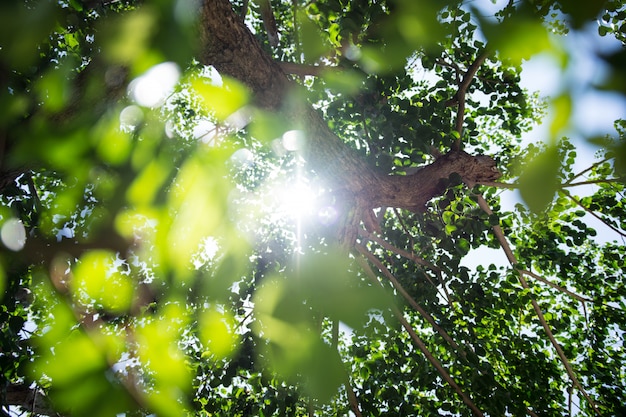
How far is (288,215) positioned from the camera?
5172 mm

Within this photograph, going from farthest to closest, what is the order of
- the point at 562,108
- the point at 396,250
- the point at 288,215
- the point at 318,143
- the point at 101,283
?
the point at 288,215, the point at 396,250, the point at 318,143, the point at 101,283, the point at 562,108

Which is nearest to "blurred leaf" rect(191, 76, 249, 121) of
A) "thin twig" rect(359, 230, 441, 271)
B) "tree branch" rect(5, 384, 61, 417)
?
"thin twig" rect(359, 230, 441, 271)

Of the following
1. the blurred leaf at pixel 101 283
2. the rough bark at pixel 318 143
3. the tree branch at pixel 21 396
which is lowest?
the blurred leaf at pixel 101 283

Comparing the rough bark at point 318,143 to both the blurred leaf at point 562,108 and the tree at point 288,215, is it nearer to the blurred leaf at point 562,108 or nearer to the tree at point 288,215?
the tree at point 288,215

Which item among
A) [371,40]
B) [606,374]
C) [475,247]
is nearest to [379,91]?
[371,40]

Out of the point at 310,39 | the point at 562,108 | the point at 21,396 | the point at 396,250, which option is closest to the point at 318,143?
the point at 396,250

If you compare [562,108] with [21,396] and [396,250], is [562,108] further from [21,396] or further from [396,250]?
[21,396]

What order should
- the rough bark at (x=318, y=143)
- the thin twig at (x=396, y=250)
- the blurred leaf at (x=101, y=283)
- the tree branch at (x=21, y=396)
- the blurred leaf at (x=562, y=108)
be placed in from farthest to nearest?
the tree branch at (x=21, y=396), the thin twig at (x=396, y=250), the rough bark at (x=318, y=143), the blurred leaf at (x=101, y=283), the blurred leaf at (x=562, y=108)

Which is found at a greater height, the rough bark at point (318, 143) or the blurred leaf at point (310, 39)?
the rough bark at point (318, 143)

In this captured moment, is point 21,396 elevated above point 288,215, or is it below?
below

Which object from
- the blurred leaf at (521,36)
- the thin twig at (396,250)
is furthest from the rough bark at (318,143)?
the blurred leaf at (521,36)

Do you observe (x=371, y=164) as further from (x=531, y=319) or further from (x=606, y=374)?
(x=606, y=374)

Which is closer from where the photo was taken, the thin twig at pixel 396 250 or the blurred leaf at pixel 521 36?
the blurred leaf at pixel 521 36

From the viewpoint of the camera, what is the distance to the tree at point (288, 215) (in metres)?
0.47
